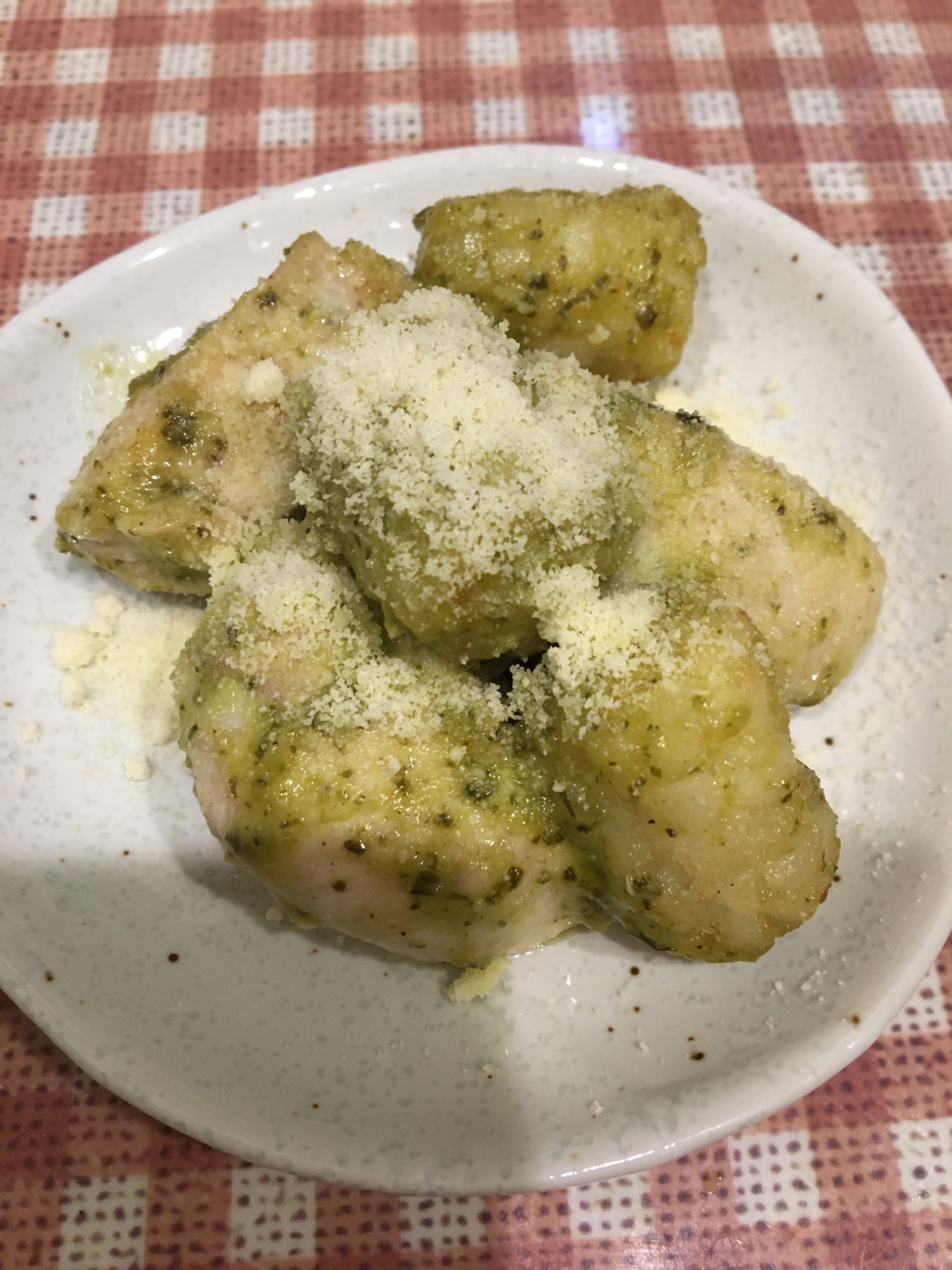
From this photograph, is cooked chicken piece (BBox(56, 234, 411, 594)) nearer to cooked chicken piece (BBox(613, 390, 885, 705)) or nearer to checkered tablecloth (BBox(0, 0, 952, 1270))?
cooked chicken piece (BBox(613, 390, 885, 705))

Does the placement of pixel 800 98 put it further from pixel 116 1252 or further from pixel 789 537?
pixel 116 1252

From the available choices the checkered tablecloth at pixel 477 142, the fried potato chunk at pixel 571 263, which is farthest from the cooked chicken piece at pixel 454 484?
the checkered tablecloth at pixel 477 142

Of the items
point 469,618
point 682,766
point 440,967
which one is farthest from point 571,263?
point 440,967

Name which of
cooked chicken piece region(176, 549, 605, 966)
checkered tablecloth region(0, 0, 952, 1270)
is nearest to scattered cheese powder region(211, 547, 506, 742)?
cooked chicken piece region(176, 549, 605, 966)

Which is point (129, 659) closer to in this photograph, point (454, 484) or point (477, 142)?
point (454, 484)

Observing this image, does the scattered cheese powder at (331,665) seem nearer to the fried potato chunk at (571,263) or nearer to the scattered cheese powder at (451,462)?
the scattered cheese powder at (451,462)

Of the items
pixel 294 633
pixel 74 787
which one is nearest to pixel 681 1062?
pixel 294 633

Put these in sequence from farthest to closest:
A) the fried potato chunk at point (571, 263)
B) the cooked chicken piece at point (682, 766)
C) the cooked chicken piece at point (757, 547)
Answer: the fried potato chunk at point (571, 263)
the cooked chicken piece at point (757, 547)
the cooked chicken piece at point (682, 766)
